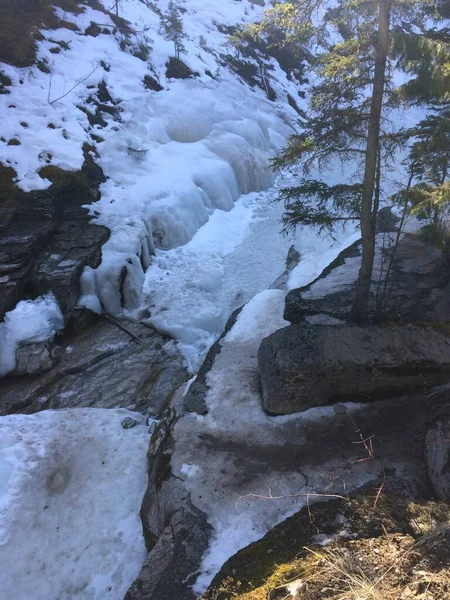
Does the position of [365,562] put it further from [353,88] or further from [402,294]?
[402,294]

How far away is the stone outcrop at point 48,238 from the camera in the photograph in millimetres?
9625

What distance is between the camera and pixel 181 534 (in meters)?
4.51

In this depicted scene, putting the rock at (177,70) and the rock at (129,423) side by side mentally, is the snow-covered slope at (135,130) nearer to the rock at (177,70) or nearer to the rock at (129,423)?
the rock at (177,70)

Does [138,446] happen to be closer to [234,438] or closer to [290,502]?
[234,438]

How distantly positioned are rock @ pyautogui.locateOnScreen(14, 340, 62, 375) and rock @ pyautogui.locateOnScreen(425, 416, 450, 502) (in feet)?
25.0

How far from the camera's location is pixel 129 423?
281 inches

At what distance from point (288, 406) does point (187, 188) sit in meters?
10.9

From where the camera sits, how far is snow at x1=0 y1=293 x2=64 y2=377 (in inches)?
340

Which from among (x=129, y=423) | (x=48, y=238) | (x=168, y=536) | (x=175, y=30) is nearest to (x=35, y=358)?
(x=129, y=423)

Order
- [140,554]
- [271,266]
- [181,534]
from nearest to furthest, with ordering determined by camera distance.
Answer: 1. [181,534]
2. [140,554]
3. [271,266]

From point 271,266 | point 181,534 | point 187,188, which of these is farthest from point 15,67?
point 181,534

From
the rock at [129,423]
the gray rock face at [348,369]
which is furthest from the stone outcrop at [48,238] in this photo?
the gray rock face at [348,369]

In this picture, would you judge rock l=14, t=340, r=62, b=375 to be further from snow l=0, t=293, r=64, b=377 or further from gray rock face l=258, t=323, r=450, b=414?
gray rock face l=258, t=323, r=450, b=414

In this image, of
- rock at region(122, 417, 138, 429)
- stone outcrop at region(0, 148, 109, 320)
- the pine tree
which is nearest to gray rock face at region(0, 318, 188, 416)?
rock at region(122, 417, 138, 429)
